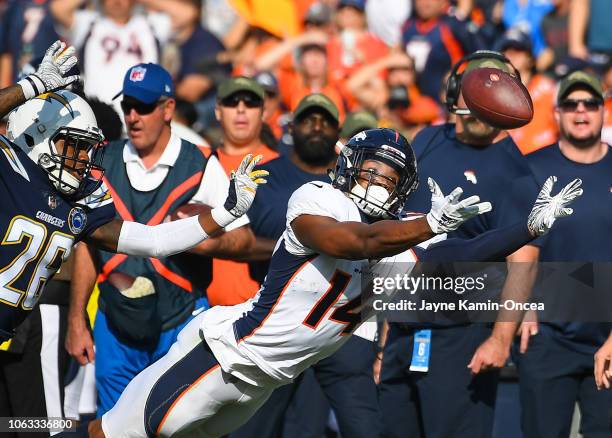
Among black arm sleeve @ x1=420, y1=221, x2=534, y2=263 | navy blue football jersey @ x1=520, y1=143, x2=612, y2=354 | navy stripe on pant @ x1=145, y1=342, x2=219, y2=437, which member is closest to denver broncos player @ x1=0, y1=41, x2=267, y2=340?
navy stripe on pant @ x1=145, y1=342, x2=219, y2=437

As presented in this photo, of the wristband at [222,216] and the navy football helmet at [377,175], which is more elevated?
the navy football helmet at [377,175]

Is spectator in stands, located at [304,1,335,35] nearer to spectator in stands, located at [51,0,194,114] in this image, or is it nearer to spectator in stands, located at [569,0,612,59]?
spectator in stands, located at [51,0,194,114]

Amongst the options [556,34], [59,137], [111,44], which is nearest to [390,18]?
[556,34]

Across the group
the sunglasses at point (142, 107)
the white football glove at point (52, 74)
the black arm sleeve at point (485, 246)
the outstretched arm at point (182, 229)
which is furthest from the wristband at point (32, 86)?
the black arm sleeve at point (485, 246)

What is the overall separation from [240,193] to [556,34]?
6463 mm

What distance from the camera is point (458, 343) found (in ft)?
19.5

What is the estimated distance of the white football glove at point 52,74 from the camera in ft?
16.0

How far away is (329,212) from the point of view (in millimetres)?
4723

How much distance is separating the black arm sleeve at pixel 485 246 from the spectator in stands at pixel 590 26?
5.99 metres

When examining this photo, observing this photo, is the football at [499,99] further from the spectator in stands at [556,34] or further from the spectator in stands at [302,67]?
the spectator in stands at [556,34]

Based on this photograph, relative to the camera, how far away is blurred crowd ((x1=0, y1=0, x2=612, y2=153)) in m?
9.75

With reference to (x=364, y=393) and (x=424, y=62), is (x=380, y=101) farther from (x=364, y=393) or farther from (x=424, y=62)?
(x=364, y=393)

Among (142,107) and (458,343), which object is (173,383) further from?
(142,107)

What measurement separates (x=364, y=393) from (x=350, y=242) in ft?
6.38
